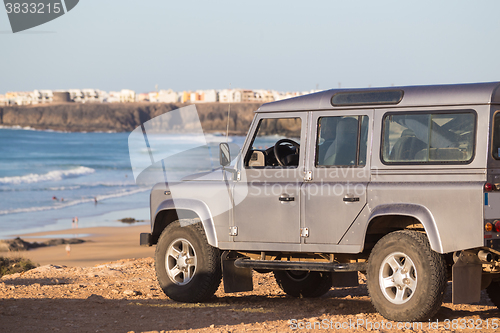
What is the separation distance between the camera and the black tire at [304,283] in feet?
29.4

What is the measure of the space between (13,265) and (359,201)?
9.79 meters

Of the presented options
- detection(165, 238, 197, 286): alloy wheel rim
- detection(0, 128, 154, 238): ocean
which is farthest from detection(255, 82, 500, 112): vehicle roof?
detection(0, 128, 154, 238): ocean

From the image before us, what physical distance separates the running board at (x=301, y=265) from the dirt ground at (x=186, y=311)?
0.50 metres

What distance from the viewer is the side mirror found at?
769 cm

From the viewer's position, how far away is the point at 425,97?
689cm

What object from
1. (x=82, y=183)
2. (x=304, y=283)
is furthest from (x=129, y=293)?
(x=82, y=183)

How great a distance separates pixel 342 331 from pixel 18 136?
310ft

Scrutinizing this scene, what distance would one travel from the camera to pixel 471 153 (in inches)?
257

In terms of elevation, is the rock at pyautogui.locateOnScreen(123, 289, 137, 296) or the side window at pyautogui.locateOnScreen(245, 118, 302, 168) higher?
the side window at pyautogui.locateOnScreen(245, 118, 302, 168)

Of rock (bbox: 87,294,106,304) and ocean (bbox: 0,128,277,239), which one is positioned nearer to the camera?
rock (bbox: 87,294,106,304)

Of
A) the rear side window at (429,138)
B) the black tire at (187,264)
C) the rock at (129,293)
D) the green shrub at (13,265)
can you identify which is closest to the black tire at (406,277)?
the rear side window at (429,138)

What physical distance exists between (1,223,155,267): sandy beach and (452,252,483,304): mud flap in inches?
460

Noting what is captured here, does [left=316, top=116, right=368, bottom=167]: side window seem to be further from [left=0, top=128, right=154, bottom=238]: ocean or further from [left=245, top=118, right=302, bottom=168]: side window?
[left=0, top=128, right=154, bottom=238]: ocean

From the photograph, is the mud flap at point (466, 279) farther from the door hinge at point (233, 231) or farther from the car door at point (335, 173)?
the door hinge at point (233, 231)
